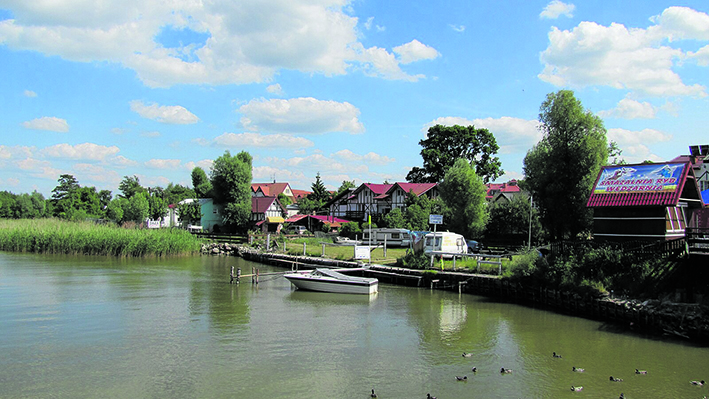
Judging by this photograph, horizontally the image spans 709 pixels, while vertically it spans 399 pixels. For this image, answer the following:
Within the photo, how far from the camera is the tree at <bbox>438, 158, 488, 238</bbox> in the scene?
46406 millimetres

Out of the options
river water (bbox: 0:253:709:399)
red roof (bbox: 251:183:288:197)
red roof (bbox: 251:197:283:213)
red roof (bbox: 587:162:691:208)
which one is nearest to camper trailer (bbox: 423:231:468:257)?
river water (bbox: 0:253:709:399)

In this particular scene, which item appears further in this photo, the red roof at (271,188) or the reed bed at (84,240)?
the red roof at (271,188)

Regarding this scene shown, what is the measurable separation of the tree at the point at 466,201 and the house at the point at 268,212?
3419 centimetres

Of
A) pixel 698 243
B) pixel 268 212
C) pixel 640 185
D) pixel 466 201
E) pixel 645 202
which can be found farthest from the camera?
pixel 268 212

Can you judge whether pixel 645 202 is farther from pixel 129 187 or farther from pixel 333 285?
pixel 129 187

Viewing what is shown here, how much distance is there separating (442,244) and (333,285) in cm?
927

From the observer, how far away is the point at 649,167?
26203 millimetres

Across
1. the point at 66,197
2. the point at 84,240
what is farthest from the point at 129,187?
the point at 84,240

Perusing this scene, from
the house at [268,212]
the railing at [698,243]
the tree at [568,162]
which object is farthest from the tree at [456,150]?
A: the railing at [698,243]

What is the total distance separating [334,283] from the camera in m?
29.8

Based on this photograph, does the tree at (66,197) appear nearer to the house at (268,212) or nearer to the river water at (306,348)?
the house at (268,212)

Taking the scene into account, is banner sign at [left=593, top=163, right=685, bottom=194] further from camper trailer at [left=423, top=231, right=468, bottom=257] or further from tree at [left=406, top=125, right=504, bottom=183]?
tree at [left=406, top=125, right=504, bottom=183]

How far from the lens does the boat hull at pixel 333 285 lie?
2903 cm

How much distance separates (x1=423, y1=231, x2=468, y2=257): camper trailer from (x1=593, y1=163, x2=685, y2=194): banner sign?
1095 cm
